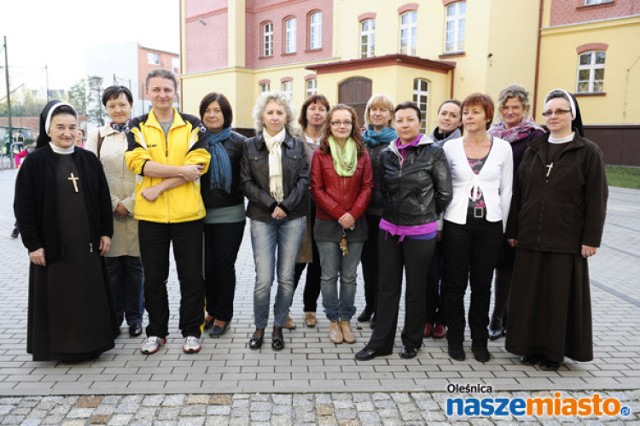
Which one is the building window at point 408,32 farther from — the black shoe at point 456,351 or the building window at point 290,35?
the black shoe at point 456,351

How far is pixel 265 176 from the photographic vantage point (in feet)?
14.3

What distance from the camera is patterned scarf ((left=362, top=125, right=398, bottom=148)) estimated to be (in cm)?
469

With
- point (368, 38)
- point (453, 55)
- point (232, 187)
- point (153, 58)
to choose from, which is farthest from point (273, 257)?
point (153, 58)

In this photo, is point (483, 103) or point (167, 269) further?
point (167, 269)

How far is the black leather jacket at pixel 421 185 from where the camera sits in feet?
13.2

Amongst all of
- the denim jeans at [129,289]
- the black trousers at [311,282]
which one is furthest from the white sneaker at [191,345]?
the black trousers at [311,282]

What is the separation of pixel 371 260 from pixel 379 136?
1.19 metres

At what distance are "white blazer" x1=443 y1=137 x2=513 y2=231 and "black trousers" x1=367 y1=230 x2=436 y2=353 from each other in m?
0.50

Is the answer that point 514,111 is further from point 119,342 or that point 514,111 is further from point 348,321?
point 119,342

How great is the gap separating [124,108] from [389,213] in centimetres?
252

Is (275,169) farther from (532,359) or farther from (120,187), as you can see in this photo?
(532,359)

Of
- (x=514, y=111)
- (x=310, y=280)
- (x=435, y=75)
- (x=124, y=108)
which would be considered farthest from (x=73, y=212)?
(x=435, y=75)

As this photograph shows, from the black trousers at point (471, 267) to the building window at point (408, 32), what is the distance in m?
20.2

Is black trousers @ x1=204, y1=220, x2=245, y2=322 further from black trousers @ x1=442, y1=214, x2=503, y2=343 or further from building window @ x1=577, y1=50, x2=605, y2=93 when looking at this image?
building window @ x1=577, y1=50, x2=605, y2=93
